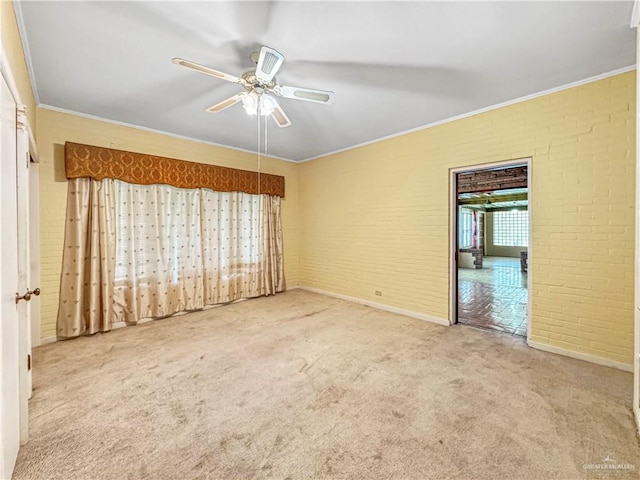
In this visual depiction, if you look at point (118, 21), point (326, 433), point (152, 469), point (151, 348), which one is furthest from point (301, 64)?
point (151, 348)

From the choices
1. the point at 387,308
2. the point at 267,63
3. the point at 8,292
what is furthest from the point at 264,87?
the point at 387,308

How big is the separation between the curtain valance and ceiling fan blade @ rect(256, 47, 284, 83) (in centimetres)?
253

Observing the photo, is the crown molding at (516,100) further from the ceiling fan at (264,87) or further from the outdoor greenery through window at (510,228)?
the outdoor greenery through window at (510,228)

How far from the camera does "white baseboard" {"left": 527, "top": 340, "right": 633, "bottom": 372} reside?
8.20ft

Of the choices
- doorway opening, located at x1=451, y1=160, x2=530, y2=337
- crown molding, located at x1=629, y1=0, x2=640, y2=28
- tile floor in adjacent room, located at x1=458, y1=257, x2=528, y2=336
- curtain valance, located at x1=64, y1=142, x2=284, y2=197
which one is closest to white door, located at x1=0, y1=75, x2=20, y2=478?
curtain valance, located at x1=64, y1=142, x2=284, y2=197

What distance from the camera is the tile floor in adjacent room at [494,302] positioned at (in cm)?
365

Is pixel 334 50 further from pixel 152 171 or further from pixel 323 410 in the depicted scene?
pixel 152 171

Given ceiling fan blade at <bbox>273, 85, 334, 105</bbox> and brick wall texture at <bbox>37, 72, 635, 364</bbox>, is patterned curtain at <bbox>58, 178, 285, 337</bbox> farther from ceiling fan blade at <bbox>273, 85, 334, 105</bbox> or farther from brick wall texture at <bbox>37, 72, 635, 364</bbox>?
ceiling fan blade at <bbox>273, 85, 334, 105</bbox>

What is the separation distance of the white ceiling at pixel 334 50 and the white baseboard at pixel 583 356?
263 centimetres

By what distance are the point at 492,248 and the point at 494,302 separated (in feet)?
32.2

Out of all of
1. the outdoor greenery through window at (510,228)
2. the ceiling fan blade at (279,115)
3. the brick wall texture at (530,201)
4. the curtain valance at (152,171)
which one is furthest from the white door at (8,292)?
the outdoor greenery through window at (510,228)

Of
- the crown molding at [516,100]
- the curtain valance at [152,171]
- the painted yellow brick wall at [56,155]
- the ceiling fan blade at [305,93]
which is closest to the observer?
the ceiling fan blade at [305,93]

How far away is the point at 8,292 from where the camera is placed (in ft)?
4.74

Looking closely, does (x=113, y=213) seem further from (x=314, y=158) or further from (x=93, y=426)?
(x=314, y=158)
